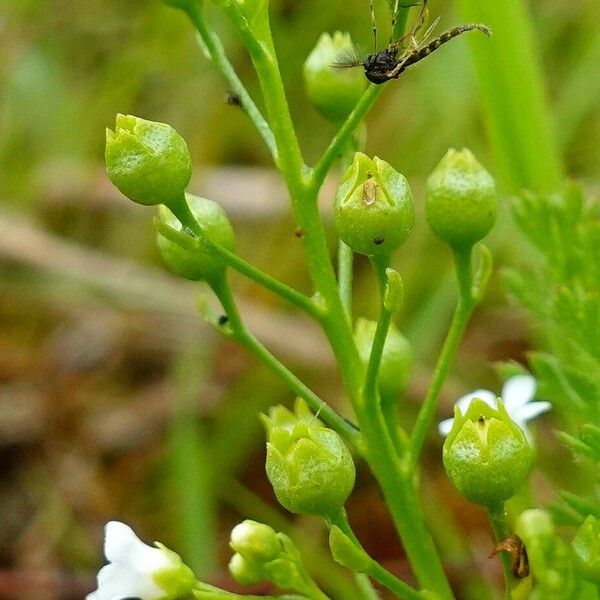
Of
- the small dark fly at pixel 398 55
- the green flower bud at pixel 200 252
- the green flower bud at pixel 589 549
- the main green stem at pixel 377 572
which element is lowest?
the main green stem at pixel 377 572

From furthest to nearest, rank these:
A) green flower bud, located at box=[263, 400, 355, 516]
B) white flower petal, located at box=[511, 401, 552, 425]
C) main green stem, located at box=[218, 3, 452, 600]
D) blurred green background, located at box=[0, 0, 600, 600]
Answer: blurred green background, located at box=[0, 0, 600, 600] < white flower petal, located at box=[511, 401, 552, 425] < main green stem, located at box=[218, 3, 452, 600] < green flower bud, located at box=[263, 400, 355, 516]

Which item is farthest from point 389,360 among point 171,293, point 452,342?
point 171,293

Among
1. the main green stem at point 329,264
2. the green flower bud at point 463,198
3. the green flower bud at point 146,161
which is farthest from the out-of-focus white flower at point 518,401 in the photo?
the green flower bud at point 146,161

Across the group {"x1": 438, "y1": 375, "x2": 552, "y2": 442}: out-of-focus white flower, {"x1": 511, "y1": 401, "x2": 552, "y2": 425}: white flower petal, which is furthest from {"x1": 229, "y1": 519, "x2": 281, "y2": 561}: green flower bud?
{"x1": 511, "y1": 401, "x2": 552, "y2": 425}: white flower petal

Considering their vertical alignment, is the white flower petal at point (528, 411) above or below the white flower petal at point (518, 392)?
below

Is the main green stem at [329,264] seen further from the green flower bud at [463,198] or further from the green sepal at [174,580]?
the green sepal at [174,580]

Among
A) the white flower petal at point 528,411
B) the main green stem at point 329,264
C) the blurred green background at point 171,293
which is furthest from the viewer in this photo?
the blurred green background at point 171,293

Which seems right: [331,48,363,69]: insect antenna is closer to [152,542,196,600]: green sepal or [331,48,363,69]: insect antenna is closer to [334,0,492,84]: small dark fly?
[334,0,492,84]: small dark fly
